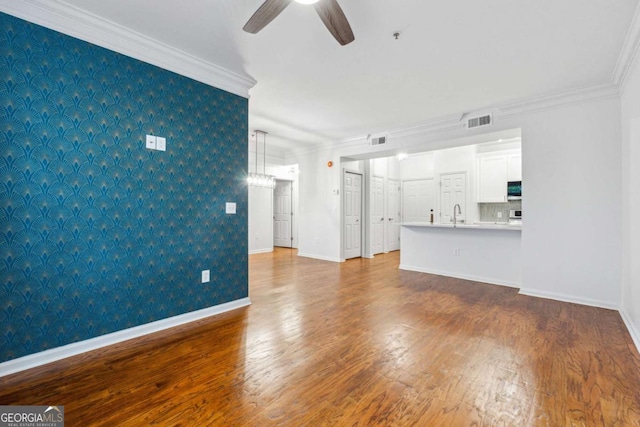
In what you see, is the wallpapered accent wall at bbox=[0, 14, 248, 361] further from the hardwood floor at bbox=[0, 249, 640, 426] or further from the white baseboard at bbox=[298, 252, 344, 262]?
the white baseboard at bbox=[298, 252, 344, 262]

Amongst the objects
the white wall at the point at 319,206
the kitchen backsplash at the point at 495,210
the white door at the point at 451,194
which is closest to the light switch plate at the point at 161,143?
the white wall at the point at 319,206

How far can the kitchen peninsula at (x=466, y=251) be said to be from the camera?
15.5 ft

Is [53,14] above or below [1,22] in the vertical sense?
above

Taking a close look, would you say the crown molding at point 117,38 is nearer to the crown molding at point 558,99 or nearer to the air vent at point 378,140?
the air vent at point 378,140

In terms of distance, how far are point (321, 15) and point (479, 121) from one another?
3.52 meters

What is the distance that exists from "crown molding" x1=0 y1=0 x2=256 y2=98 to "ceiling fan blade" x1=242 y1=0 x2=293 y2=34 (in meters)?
1.21

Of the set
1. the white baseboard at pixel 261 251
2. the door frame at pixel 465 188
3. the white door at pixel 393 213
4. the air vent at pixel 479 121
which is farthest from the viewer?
the white door at pixel 393 213

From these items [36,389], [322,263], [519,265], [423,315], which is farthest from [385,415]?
[322,263]

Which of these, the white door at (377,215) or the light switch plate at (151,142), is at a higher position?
the light switch plate at (151,142)

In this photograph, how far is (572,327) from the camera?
3025 millimetres

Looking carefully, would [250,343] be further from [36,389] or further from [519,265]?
[519,265]

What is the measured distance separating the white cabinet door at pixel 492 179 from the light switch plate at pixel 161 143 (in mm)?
6781

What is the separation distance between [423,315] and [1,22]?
14.3 feet

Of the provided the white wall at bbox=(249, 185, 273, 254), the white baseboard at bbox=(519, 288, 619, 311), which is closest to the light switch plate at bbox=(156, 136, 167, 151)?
the white baseboard at bbox=(519, 288, 619, 311)
